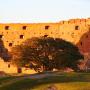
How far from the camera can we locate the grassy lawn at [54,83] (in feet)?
98.5

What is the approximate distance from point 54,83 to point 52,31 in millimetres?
43798

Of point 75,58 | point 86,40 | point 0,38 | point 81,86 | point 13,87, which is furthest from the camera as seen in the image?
point 0,38

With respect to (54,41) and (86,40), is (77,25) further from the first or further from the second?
(54,41)

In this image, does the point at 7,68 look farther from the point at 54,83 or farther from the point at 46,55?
the point at 54,83

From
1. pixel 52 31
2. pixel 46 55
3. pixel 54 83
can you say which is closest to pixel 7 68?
pixel 52 31

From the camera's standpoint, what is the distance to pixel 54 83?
1244 inches

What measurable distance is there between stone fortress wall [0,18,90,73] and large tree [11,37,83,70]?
59.5ft

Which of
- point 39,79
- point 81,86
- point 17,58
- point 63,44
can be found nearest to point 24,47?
point 17,58

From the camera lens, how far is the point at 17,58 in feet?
176

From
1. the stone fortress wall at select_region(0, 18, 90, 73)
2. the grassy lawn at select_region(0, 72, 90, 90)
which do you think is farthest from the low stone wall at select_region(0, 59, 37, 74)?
the grassy lawn at select_region(0, 72, 90, 90)

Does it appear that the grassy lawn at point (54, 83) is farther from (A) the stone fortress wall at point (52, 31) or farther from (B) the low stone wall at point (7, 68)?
(B) the low stone wall at point (7, 68)

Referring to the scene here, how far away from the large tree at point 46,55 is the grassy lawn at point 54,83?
1652 centimetres

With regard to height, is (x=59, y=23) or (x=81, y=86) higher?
(x=59, y=23)

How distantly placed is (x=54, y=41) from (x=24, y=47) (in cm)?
412
